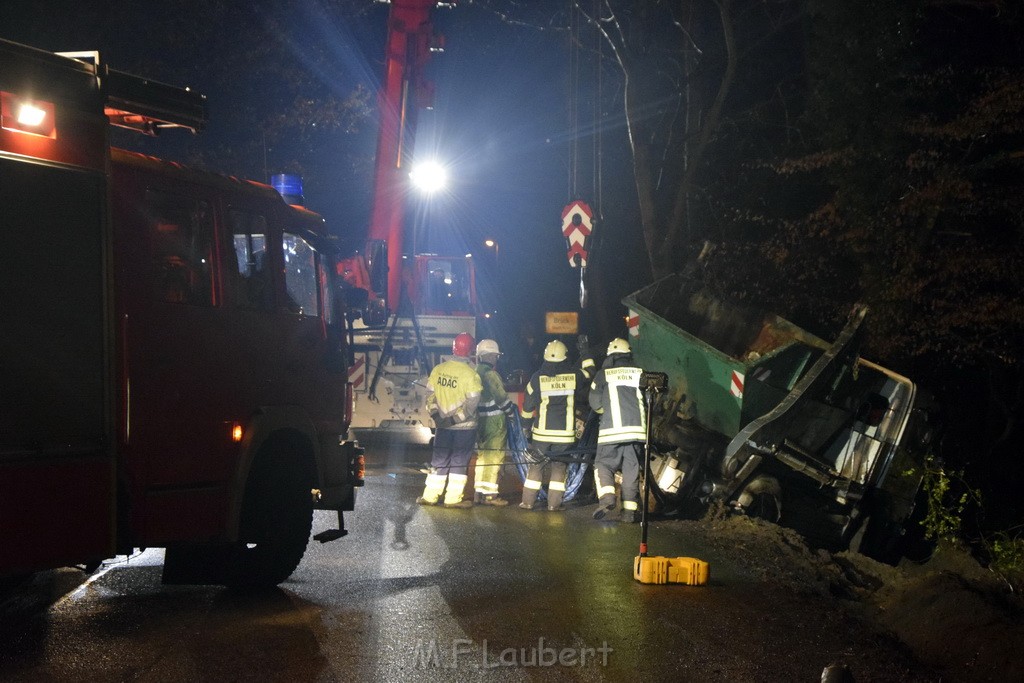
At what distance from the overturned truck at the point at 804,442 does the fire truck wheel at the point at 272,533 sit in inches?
164

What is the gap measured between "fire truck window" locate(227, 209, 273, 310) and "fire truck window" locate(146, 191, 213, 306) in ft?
0.84

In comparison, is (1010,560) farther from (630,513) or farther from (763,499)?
(630,513)

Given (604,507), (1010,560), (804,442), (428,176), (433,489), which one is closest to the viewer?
(1010,560)

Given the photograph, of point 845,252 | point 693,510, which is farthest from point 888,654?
point 845,252

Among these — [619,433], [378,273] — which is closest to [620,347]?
[619,433]

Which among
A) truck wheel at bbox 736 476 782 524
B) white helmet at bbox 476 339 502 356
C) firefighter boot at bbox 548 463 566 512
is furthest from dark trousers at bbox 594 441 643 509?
white helmet at bbox 476 339 502 356

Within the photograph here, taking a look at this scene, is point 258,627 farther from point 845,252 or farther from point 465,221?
point 465,221

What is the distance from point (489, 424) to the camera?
37.9ft

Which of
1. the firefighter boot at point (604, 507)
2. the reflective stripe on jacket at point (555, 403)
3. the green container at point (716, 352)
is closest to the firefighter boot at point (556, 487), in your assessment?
the reflective stripe on jacket at point (555, 403)

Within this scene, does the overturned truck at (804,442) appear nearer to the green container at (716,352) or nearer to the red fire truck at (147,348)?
the green container at (716,352)

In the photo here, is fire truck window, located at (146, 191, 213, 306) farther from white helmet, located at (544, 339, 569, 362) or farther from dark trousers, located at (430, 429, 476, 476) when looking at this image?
white helmet, located at (544, 339, 569, 362)

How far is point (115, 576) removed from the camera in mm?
7332

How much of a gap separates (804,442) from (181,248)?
6286 millimetres

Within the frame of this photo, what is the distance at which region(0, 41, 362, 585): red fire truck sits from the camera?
487 centimetres
